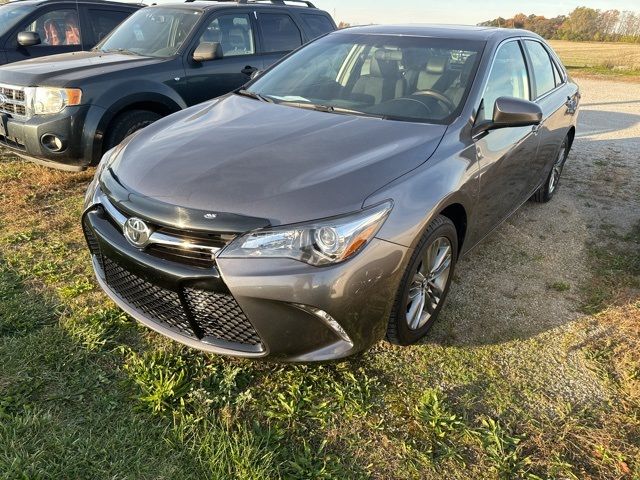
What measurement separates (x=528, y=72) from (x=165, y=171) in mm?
2960

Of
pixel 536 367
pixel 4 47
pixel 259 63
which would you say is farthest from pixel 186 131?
pixel 4 47

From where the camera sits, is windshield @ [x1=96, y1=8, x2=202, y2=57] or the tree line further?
the tree line

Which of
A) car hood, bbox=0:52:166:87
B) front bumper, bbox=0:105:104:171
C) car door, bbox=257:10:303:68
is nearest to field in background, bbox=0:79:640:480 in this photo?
front bumper, bbox=0:105:104:171

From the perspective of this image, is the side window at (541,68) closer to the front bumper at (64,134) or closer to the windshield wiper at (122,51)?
the front bumper at (64,134)

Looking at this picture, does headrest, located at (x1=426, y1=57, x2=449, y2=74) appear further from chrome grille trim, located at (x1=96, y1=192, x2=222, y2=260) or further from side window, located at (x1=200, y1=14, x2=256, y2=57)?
side window, located at (x1=200, y1=14, x2=256, y2=57)

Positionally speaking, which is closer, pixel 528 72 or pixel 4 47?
pixel 528 72

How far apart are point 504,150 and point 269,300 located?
6.53 feet

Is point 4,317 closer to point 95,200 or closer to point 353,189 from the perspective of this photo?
point 95,200

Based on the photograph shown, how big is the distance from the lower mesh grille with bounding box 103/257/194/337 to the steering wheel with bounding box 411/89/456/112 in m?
1.86

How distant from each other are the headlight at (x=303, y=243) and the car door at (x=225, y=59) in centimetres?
357

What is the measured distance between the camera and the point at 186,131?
2797mm

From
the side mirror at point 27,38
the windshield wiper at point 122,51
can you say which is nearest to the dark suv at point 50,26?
the side mirror at point 27,38

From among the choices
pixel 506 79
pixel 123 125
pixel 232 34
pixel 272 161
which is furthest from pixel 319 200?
pixel 232 34

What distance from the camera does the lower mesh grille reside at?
221cm
